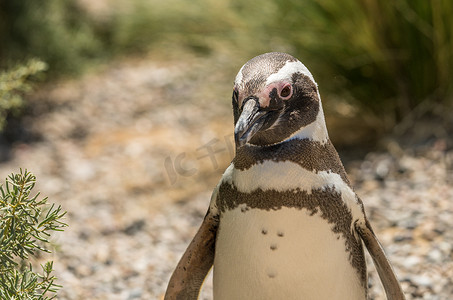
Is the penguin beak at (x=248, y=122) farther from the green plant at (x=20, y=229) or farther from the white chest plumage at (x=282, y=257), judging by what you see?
the green plant at (x=20, y=229)

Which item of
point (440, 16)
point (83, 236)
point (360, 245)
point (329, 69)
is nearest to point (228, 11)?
point (329, 69)

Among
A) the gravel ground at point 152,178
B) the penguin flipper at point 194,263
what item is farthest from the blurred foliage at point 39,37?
the penguin flipper at point 194,263

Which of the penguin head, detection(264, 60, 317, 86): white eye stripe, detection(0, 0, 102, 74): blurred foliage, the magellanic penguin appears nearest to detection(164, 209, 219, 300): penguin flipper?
the magellanic penguin

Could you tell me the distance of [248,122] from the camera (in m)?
1.46

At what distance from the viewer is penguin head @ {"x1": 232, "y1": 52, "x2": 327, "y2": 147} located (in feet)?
4.94

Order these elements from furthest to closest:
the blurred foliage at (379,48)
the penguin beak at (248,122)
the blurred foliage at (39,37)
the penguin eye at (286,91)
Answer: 1. the blurred foliage at (39,37)
2. the blurred foliage at (379,48)
3. the penguin eye at (286,91)
4. the penguin beak at (248,122)

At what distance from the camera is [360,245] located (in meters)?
1.79

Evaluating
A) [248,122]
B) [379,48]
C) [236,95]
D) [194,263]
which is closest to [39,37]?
[379,48]

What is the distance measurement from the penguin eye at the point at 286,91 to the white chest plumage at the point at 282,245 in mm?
163

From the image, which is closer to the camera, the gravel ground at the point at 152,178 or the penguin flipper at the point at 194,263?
the penguin flipper at the point at 194,263

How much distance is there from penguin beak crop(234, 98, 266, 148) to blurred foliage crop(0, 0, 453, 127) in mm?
2176

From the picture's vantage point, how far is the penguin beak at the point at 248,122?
1.43m

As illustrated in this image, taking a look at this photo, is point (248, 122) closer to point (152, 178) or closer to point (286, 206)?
point (286, 206)

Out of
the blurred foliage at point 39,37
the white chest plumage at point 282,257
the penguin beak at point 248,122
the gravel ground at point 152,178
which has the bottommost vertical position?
the white chest plumage at point 282,257
